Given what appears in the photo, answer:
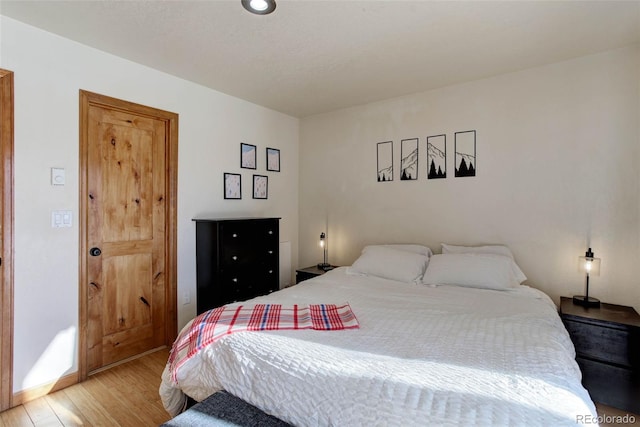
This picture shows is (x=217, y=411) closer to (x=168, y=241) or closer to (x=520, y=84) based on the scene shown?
(x=168, y=241)

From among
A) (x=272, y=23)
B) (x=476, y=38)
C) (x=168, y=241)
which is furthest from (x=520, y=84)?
(x=168, y=241)

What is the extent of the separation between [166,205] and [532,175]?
313 centimetres

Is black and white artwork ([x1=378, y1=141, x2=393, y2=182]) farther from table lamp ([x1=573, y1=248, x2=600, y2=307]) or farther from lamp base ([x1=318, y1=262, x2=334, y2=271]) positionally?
table lamp ([x1=573, y1=248, x2=600, y2=307])

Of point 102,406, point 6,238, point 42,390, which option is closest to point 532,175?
point 102,406

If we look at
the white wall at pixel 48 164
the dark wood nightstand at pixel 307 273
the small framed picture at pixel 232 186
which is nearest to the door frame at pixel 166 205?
the white wall at pixel 48 164

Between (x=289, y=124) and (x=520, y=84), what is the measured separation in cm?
247

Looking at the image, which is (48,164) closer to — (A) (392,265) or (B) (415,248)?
(A) (392,265)

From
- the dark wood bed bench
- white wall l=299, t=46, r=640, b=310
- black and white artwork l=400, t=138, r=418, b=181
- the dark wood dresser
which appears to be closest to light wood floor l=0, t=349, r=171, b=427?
the dark wood dresser

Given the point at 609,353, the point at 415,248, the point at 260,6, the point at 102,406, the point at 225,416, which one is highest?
the point at 260,6

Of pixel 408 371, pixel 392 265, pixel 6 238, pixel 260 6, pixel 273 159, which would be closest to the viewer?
pixel 408 371

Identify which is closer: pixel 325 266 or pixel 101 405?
pixel 101 405

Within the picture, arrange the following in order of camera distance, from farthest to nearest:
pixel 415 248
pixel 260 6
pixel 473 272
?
pixel 415 248, pixel 473 272, pixel 260 6

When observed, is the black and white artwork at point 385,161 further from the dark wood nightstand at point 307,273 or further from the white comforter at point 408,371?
the white comforter at point 408,371

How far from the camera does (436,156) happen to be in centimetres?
310
